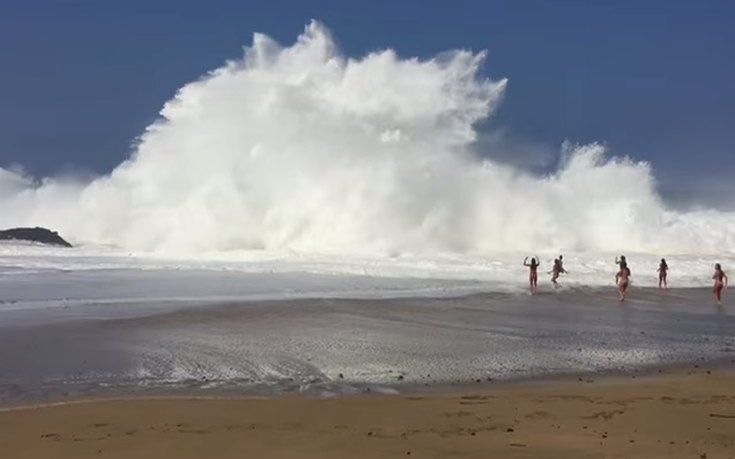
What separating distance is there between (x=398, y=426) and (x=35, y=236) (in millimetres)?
38535

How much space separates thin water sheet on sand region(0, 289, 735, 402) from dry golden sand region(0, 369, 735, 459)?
82cm

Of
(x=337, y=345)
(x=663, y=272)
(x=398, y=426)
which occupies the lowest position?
(x=398, y=426)

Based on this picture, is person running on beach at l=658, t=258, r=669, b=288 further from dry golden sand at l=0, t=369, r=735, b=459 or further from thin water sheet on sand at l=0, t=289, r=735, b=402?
dry golden sand at l=0, t=369, r=735, b=459

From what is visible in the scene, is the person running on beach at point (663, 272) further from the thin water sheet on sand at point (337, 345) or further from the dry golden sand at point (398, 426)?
the dry golden sand at point (398, 426)

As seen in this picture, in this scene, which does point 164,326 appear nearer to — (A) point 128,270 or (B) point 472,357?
(B) point 472,357

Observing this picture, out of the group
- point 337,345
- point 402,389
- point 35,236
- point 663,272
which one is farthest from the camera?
point 35,236

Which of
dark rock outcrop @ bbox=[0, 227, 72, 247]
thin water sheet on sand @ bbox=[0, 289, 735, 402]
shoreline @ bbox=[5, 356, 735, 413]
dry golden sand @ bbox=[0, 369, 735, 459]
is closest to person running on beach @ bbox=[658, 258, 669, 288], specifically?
thin water sheet on sand @ bbox=[0, 289, 735, 402]

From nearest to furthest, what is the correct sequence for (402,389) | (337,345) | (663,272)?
1. (402,389)
2. (337,345)
3. (663,272)

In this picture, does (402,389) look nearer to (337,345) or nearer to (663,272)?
(337,345)

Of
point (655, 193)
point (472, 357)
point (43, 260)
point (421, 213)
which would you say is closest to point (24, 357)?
point (472, 357)

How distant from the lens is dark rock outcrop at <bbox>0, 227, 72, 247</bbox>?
1532 inches

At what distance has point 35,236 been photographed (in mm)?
40312

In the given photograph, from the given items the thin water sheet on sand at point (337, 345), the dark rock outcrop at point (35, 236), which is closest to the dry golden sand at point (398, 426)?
the thin water sheet on sand at point (337, 345)

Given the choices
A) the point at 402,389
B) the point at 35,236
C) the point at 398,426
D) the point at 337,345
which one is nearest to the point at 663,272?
the point at 337,345
